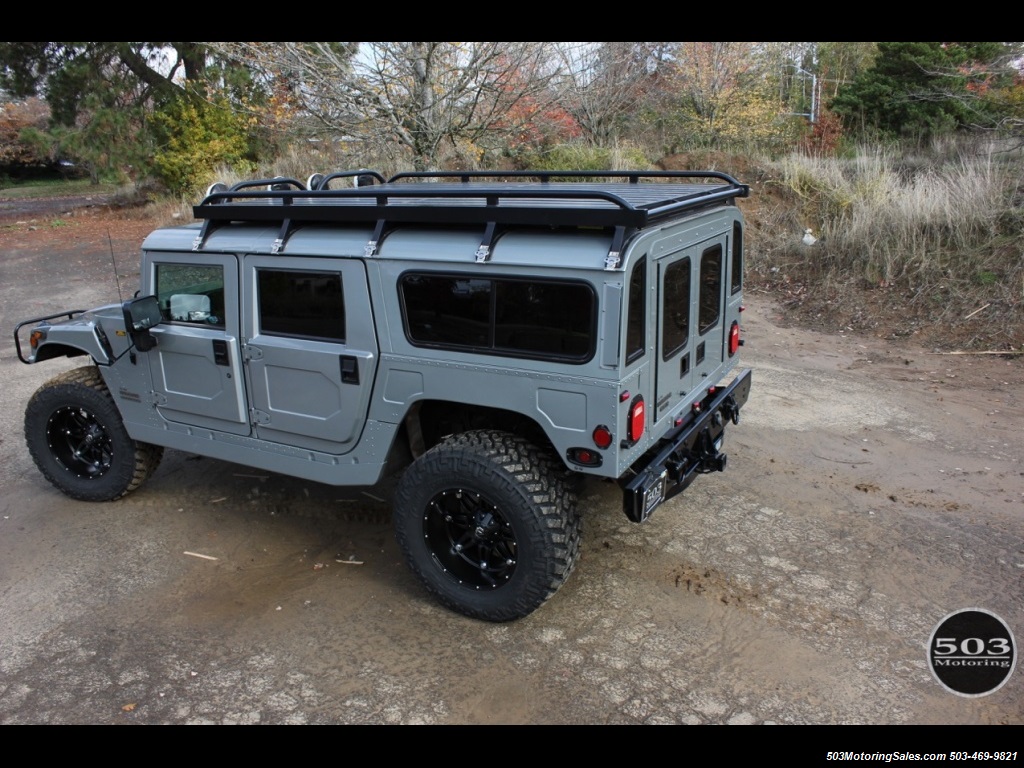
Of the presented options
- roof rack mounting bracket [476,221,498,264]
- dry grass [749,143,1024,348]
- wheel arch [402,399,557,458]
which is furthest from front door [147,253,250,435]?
dry grass [749,143,1024,348]

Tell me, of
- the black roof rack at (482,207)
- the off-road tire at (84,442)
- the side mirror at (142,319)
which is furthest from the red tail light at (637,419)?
the off-road tire at (84,442)

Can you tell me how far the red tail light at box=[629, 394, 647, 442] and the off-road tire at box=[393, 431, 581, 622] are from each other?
0.47 meters

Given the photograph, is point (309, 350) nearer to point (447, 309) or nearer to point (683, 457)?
point (447, 309)

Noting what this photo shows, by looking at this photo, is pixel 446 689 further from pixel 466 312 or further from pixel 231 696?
pixel 466 312

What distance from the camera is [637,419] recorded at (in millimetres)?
3586

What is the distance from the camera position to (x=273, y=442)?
14.8 feet

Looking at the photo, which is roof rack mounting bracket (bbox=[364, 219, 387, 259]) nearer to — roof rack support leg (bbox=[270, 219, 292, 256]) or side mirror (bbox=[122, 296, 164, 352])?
roof rack support leg (bbox=[270, 219, 292, 256])

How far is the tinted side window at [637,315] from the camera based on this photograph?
3.54 m

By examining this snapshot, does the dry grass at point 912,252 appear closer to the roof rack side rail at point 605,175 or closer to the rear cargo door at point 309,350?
the roof rack side rail at point 605,175

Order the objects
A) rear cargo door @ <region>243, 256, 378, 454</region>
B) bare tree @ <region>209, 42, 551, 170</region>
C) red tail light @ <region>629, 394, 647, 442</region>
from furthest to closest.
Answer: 1. bare tree @ <region>209, 42, 551, 170</region>
2. rear cargo door @ <region>243, 256, 378, 454</region>
3. red tail light @ <region>629, 394, 647, 442</region>

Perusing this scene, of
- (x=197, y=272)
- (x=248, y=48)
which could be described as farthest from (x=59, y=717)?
(x=248, y=48)

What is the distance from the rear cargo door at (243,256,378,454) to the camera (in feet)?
13.3

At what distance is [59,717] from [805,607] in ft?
11.8

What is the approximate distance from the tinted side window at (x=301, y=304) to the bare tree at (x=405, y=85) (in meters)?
7.85
